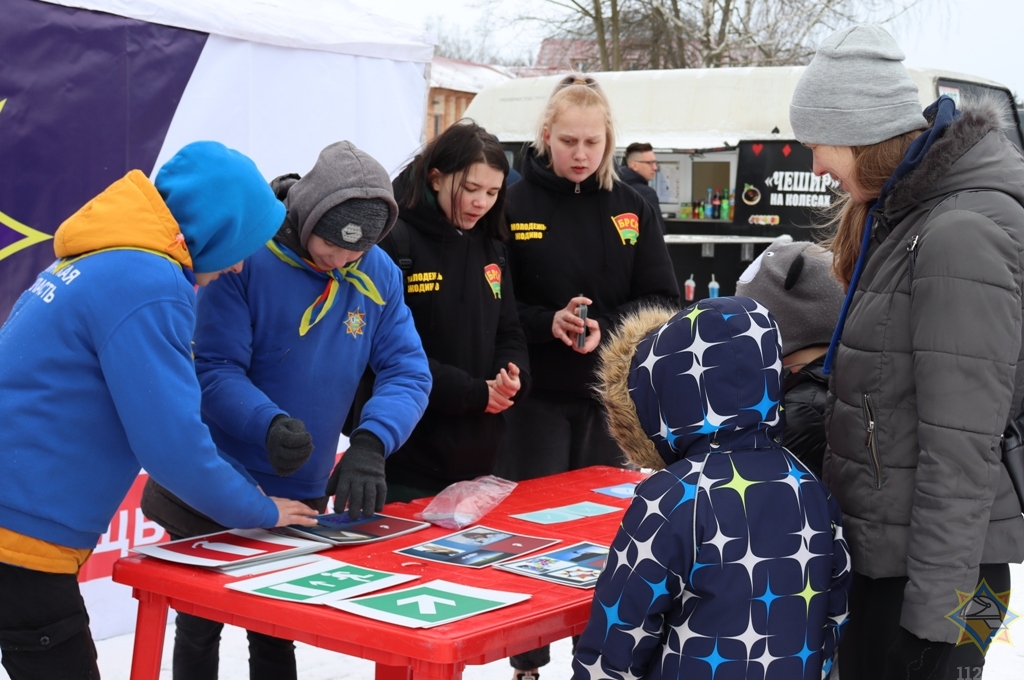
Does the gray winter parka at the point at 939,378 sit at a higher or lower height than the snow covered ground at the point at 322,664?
higher

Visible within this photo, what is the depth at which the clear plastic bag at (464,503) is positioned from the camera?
2.30 metres

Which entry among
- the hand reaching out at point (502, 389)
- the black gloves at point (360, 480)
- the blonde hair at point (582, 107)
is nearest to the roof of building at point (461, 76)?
the blonde hair at point (582, 107)

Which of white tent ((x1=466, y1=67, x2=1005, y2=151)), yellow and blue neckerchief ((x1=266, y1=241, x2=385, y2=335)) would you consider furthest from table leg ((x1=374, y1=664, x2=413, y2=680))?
white tent ((x1=466, y1=67, x2=1005, y2=151))

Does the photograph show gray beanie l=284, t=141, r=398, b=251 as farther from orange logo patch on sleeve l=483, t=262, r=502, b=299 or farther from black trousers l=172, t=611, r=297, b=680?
black trousers l=172, t=611, r=297, b=680

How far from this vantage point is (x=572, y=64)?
24844 millimetres

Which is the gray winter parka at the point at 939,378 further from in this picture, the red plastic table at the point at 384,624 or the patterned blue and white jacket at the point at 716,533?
the red plastic table at the point at 384,624

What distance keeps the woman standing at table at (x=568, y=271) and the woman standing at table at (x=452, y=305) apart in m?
0.32

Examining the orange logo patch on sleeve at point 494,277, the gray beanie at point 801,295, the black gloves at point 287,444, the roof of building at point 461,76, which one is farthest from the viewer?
the roof of building at point 461,76

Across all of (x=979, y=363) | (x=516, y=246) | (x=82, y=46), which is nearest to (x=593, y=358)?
(x=516, y=246)

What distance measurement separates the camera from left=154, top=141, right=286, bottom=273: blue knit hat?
1937mm

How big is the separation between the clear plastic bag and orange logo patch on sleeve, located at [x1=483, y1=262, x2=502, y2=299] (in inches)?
24.2

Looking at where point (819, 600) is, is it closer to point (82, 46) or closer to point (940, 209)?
point (940, 209)

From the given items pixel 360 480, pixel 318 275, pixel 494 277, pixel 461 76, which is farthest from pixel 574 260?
pixel 461 76

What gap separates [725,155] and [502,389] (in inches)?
312
